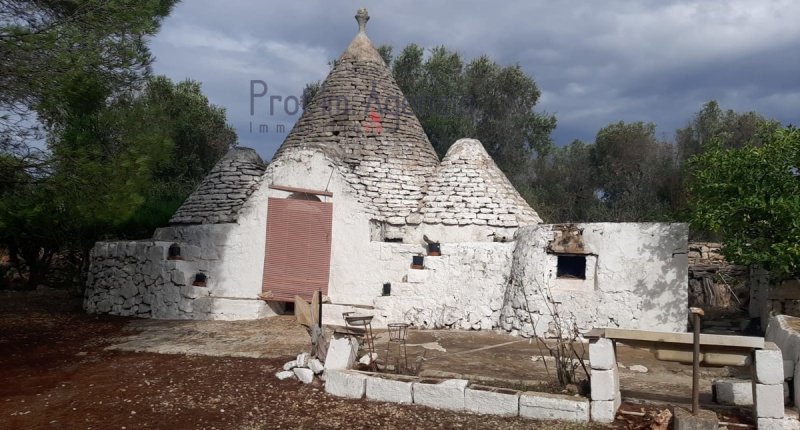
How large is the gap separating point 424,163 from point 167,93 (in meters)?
12.6

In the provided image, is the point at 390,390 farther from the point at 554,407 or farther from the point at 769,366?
the point at 769,366

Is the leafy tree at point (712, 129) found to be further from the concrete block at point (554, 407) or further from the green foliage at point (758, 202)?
the concrete block at point (554, 407)

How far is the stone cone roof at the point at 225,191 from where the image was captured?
10.3m

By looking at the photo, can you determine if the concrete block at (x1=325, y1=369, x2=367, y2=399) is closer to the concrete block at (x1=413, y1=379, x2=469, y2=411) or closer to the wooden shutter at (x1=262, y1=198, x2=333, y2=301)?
the concrete block at (x1=413, y1=379, x2=469, y2=411)

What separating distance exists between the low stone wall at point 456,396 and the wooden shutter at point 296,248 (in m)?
4.09

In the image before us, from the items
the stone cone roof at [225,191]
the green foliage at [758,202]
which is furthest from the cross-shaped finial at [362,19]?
the green foliage at [758,202]

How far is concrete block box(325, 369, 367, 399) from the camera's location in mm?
5477

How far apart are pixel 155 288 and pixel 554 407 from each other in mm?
7670

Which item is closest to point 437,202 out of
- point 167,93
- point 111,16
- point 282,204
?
point 282,204


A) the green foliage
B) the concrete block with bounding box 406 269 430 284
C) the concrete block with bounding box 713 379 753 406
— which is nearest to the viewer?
the concrete block with bounding box 713 379 753 406

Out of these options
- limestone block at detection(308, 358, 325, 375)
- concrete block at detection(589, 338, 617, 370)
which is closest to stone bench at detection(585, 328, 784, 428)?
concrete block at detection(589, 338, 617, 370)

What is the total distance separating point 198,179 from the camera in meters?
19.4

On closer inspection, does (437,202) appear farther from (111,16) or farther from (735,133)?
(735,133)

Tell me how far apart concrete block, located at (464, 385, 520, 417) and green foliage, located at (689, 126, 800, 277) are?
3930mm
